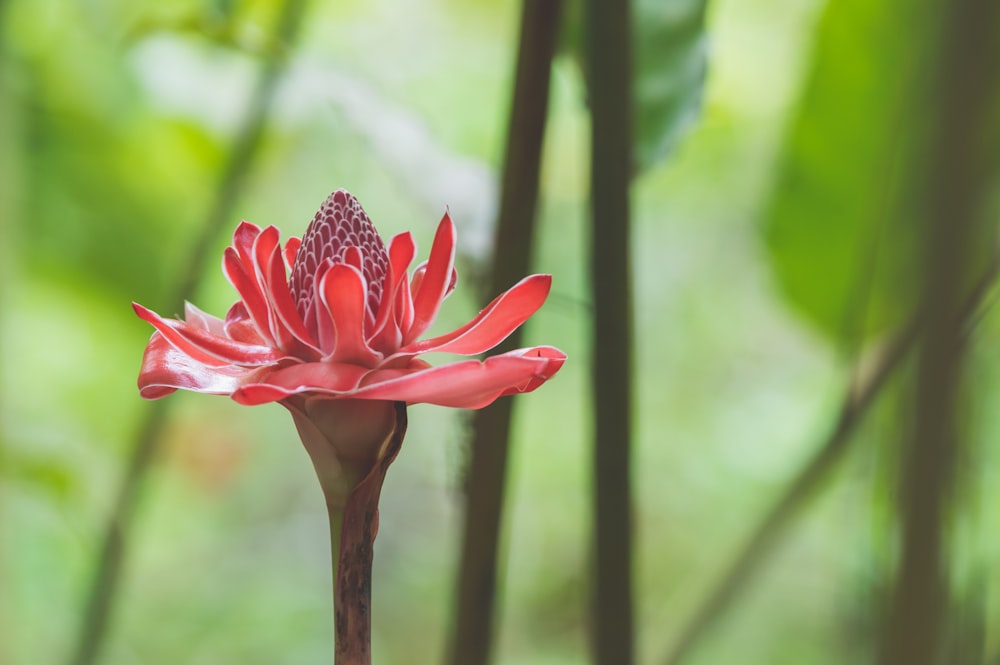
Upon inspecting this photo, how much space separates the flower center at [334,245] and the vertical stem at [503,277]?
7cm

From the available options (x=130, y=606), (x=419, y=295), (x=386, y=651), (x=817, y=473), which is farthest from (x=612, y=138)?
(x=130, y=606)

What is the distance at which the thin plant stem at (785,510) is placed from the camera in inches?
15.4

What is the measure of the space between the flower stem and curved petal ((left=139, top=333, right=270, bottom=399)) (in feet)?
0.09

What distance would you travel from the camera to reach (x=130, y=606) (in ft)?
3.34

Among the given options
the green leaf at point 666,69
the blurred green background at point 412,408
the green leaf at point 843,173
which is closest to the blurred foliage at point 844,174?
the green leaf at point 843,173

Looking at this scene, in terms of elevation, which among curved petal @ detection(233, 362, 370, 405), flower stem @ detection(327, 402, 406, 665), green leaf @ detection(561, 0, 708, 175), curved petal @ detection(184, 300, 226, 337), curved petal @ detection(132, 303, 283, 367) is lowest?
flower stem @ detection(327, 402, 406, 665)

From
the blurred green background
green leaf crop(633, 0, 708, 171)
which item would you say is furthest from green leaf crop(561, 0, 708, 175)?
the blurred green background

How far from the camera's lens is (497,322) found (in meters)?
0.17

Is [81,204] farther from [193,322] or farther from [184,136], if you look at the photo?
[193,322]

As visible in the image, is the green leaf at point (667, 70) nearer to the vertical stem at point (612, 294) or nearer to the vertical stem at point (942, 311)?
the vertical stem at point (612, 294)

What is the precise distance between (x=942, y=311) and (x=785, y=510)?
0.91 feet

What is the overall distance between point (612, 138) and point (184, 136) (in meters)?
0.52

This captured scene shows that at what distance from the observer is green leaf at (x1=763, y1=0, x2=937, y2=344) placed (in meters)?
0.48

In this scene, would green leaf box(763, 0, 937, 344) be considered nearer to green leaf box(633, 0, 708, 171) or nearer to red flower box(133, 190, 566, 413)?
green leaf box(633, 0, 708, 171)
